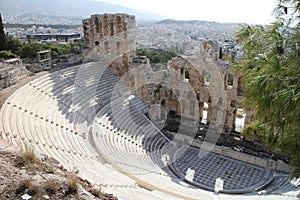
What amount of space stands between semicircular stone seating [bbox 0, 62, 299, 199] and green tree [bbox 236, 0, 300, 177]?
13.5ft

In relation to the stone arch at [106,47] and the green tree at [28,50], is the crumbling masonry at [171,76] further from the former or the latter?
the green tree at [28,50]

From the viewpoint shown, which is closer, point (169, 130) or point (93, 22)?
point (169, 130)

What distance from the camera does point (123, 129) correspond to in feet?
46.9

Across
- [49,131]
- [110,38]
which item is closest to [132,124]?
[49,131]

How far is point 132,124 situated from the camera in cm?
1524

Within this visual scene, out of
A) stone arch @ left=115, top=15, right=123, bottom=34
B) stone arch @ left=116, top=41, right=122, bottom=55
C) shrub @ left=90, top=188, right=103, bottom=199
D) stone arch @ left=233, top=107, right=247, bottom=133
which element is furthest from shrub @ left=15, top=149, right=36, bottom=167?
stone arch @ left=115, top=15, right=123, bottom=34

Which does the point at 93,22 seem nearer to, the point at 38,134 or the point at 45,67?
the point at 45,67

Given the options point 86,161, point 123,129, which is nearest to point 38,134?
point 86,161

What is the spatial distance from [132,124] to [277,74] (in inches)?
428

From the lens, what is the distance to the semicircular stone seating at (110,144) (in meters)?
9.12

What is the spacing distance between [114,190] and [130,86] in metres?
11.3

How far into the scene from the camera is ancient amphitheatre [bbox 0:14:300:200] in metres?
9.62

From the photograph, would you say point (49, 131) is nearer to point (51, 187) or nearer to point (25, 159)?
point (25, 159)

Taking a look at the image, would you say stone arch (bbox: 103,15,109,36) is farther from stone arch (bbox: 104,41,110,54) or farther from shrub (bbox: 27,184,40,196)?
shrub (bbox: 27,184,40,196)
